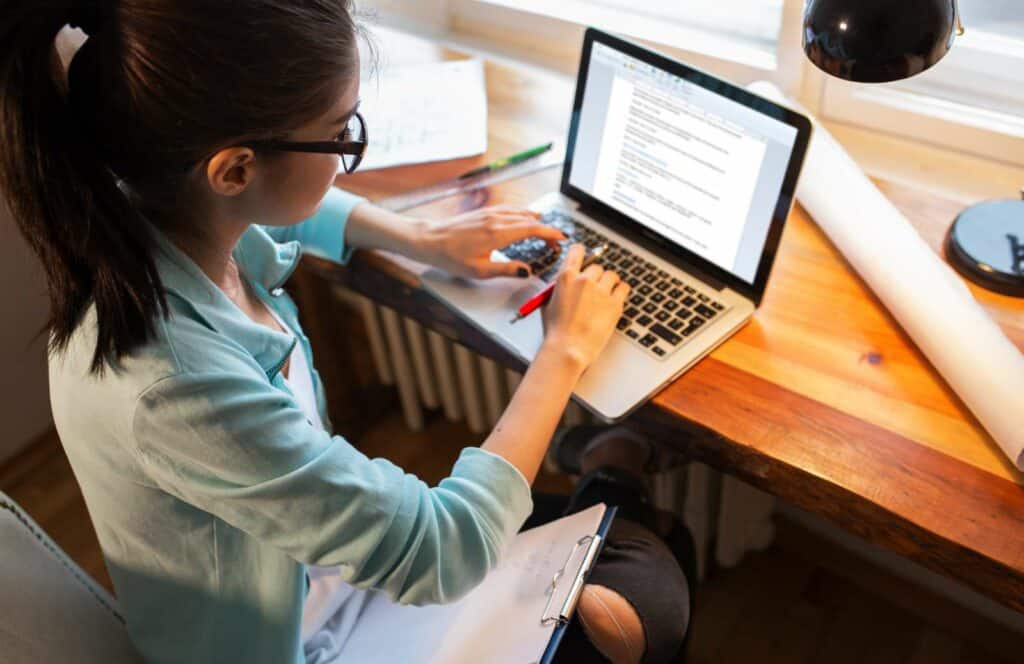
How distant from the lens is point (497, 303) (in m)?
1.02

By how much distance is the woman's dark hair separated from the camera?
627mm

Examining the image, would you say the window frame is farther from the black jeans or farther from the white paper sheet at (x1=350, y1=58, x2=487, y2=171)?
the black jeans

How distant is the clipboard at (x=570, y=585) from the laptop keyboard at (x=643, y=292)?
0.19 metres

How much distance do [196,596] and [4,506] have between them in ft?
0.59

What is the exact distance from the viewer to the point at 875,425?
33.1 inches

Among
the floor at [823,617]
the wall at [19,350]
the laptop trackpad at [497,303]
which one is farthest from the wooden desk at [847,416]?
the wall at [19,350]

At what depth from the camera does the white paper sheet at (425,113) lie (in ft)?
4.11

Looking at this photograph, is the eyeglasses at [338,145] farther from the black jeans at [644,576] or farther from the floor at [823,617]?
the floor at [823,617]

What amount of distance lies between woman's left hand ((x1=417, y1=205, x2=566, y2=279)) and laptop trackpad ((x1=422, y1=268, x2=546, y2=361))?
0.02 m

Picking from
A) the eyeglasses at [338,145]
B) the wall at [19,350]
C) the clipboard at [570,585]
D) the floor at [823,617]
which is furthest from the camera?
the wall at [19,350]

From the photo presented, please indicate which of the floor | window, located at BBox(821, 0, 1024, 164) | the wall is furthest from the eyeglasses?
the wall

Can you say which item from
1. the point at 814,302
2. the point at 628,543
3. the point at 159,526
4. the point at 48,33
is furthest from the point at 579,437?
the point at 48,33

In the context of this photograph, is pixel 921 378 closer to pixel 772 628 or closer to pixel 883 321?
pixel 883 321

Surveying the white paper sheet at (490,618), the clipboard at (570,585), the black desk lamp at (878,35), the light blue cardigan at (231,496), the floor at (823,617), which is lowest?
the floor at (823,617)
